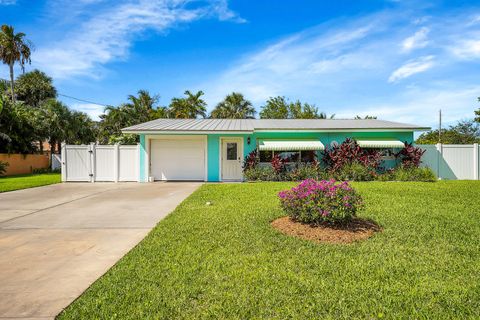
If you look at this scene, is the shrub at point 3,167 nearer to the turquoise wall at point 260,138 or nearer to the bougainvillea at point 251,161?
the turquoise wall at point 260,138

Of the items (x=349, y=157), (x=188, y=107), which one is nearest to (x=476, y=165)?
(x=349, y=157)

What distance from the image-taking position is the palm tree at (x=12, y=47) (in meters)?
30.1

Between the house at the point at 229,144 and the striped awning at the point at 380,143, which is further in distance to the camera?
the house at the point at 229,144

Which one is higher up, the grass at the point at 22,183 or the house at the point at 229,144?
the house at the point at 229,144

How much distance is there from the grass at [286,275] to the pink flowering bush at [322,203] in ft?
2.32

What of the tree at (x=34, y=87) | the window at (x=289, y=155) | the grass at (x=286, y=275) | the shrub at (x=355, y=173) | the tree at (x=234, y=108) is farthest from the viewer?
the tree at (x=234, y=108)

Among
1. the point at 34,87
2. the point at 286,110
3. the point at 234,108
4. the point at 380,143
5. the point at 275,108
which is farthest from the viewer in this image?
the point at 275,108

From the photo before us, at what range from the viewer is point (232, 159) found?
17.7 m

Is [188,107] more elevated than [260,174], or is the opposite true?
[188,107]

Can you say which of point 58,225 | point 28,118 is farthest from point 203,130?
point 28,118

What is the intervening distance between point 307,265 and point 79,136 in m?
34.9

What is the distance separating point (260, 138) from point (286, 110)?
90.8 ft

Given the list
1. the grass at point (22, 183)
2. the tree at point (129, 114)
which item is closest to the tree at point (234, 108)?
the tree at point (129, 114)

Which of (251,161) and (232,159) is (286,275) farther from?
(232,159)
